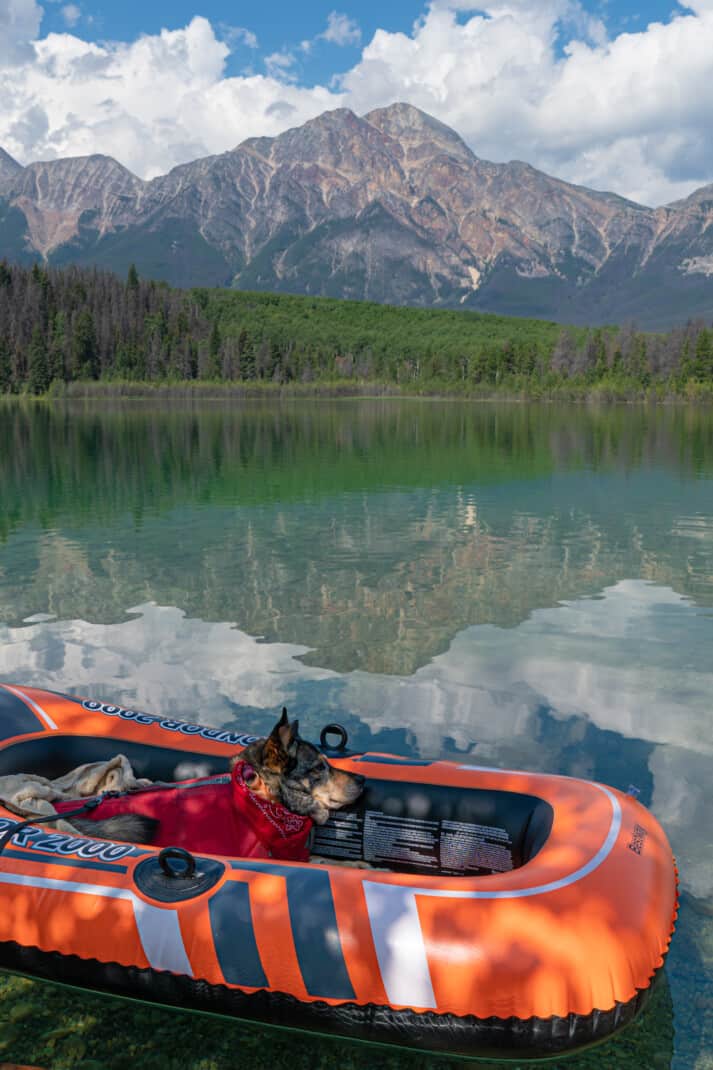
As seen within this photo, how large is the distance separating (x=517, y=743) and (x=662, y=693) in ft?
6.79

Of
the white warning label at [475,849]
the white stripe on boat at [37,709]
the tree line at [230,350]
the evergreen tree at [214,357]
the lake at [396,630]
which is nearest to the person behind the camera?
the lake at [396,630]

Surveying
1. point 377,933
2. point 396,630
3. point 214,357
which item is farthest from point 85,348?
point 377,933

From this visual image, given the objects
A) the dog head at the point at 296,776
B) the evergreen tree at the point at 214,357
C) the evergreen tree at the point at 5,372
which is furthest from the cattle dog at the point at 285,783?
the evergreen tree at the point at 214,357

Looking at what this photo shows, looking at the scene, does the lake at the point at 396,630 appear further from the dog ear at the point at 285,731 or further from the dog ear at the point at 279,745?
the dog ear at the point at 285,731

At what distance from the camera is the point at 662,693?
828 cm

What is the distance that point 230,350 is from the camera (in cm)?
13425

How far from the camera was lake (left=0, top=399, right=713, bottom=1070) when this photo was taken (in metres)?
4.29

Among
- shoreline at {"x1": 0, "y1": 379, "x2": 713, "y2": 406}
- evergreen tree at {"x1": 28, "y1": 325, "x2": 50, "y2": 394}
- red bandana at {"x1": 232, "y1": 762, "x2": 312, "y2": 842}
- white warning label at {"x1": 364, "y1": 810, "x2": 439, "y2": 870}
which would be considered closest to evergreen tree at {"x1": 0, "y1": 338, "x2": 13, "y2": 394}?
evergreen tree at {"x1": 28, "y1": 325, "x2": 50, "y2": 394}

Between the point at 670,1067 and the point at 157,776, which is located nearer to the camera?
the point at 670,1067

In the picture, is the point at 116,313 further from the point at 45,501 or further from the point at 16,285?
the point at 45,501

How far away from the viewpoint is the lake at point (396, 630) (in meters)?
4.29

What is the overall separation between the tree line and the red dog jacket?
370 feet

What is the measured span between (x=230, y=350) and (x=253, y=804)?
5337 inches

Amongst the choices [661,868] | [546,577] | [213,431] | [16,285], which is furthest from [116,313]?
[661,868]
